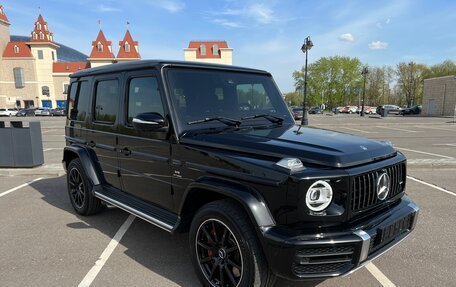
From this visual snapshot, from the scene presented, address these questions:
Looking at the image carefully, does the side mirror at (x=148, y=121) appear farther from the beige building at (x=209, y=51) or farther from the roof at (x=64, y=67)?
the roof at (x=64, y=67)

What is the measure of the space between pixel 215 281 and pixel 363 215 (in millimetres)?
1429

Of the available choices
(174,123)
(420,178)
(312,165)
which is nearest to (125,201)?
(174,123)

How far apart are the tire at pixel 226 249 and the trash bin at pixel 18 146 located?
21.9 feet

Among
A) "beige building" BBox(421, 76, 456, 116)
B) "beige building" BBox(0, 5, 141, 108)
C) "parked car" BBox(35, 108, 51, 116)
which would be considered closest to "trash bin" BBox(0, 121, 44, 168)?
"parked car" BBox(35, 108, 51, 116)

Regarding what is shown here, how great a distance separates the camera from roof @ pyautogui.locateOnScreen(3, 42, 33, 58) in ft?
204

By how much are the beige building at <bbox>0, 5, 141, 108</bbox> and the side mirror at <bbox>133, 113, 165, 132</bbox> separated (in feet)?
216

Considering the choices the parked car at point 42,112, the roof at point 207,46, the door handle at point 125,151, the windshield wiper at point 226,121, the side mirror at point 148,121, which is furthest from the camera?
the roof at point 207,46

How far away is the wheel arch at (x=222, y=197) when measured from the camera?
229 cm

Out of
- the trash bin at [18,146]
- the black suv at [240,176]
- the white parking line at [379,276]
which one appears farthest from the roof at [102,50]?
the white parking line at [379,276]

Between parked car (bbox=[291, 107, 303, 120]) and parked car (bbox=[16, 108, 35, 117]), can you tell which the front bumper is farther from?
Result: parked car (bbox=[16, 108, 35, 117])

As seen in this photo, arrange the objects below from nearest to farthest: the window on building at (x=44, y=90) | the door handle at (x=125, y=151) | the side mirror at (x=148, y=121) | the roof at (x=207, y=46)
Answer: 1. the side mirror at (x=148, y=121)
2. the door handle at (x=125, y=151)
3. the window on building at (x=44, y=90)
4. the roof at (x=207, y=46)

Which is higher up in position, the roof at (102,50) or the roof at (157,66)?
the roof at (102,50)

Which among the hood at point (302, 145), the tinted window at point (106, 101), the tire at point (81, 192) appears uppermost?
the tinted window at point (106, 101)

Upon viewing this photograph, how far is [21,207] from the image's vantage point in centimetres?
525
